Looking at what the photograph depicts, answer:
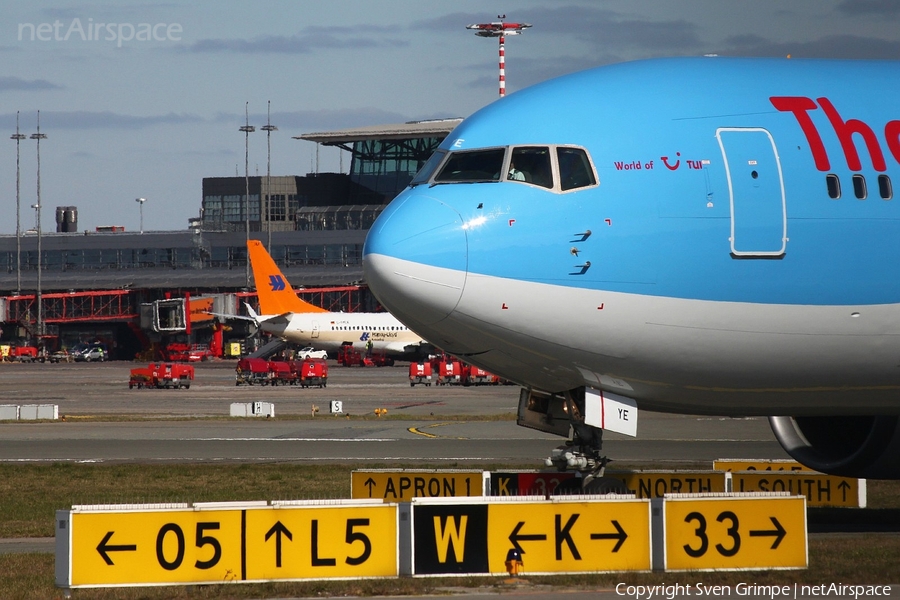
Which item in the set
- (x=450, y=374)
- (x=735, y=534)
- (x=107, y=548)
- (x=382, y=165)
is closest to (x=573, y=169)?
(x=735, y=534)

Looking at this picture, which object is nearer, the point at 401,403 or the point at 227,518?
the point at 227,518

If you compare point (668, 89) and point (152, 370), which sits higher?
point (668, 89)

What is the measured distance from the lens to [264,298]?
105 meters

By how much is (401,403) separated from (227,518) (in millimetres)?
45373

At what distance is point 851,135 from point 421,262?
20.1ft

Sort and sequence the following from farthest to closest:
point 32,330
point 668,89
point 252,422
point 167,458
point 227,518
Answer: point 32,330 → point 252,422 → point 167,458 → point 668,89 → point 227,518

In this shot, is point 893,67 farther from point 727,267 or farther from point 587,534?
point 587,534

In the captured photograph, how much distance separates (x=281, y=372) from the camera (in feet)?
270

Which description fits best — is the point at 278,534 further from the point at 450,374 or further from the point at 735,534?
the point at 450,374

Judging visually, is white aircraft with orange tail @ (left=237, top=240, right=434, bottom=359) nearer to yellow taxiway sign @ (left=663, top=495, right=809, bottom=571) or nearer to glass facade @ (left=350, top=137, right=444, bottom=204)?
glass facade @ (left=350, top=137, right=444, bottom=204)

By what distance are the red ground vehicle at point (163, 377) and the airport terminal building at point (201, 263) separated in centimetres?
4615

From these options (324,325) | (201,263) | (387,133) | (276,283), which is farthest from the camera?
(387,133)

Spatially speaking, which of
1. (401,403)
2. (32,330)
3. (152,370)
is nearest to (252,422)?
(401,403)

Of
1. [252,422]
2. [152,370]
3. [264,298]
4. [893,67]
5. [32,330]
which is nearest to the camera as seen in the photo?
[893,67]
